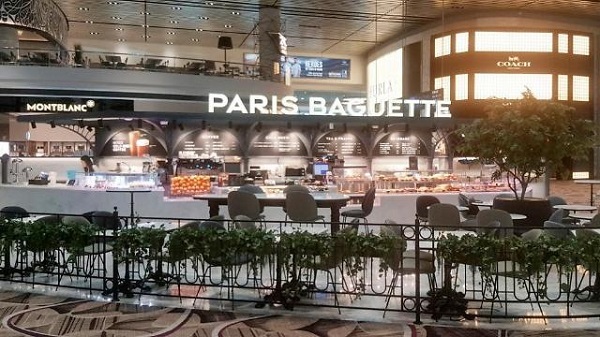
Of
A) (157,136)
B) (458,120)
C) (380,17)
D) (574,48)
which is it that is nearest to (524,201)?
(458,120)

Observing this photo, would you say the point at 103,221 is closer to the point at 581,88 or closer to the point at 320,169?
the point at 320,169

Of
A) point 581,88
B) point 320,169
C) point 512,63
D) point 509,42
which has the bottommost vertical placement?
point 320,169

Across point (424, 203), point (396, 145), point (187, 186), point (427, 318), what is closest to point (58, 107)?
point (187, 186)

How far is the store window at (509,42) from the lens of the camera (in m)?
22.4

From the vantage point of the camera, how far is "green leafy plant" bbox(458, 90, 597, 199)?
7918 mm

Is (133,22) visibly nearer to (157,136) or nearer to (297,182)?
(157,136)

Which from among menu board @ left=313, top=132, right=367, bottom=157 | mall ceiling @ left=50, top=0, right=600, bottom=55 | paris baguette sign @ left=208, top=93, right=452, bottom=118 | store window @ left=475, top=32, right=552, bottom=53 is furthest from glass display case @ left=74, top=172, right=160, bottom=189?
store window @ left=475, top=32, right=552, bottom=53

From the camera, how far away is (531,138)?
7.90 meters

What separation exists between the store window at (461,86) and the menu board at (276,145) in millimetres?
9831

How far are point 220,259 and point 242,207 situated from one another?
3090 mm

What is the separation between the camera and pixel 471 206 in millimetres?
10375

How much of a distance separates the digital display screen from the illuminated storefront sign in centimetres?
Answer: 1258

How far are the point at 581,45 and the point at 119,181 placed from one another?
19615 mm

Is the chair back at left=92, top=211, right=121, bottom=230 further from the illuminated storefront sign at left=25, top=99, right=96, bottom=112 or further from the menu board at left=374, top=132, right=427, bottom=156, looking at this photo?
the illuminated storefront sign at left=25, top=99, right=96, bottom=112
